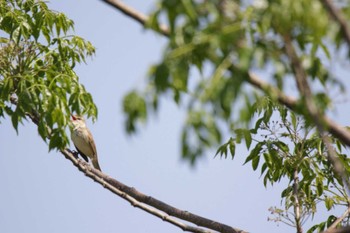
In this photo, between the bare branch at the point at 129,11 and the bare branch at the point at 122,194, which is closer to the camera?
the bare branch at the point at 129,11

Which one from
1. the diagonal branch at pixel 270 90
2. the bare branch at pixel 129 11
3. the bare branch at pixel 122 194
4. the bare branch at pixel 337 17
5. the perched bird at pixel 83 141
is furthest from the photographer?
the perched bird at pixel 83 141

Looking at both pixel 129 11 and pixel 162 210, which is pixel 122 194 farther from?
pixel 129 11

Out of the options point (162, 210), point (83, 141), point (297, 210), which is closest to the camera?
point (162, 210)

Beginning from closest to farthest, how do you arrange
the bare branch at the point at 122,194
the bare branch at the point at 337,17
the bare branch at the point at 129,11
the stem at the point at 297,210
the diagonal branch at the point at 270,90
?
the bare branch at the point at 337,17
the diagonal branch at the point at 270,90
the bare branch at the point at 129,11
the bare branch at the point at 122,194
the stem at the point at 297,210

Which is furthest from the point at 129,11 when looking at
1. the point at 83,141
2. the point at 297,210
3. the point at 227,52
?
the point at 83,141

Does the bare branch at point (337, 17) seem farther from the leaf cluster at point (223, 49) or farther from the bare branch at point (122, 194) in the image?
the bare branch at point (122, 194)

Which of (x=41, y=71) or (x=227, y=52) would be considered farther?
(x=41, y=71)

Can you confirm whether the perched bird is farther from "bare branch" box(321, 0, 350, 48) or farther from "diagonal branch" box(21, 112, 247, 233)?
"bare branch" box(321, 0, 350, 48)

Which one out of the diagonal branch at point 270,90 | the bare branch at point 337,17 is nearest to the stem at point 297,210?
the diagonal branch at point 270,90

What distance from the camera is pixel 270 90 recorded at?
2887 millimetres

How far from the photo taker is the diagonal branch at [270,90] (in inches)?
117

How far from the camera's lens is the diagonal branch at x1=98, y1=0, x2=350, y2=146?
9.75ft

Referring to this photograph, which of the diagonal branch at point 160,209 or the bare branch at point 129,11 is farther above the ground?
the bare branch at point 129,11

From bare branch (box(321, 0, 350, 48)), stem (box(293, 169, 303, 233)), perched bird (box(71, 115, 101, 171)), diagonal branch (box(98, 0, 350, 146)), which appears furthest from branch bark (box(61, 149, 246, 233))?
perched bird (box(71, 115, 101, 171))
